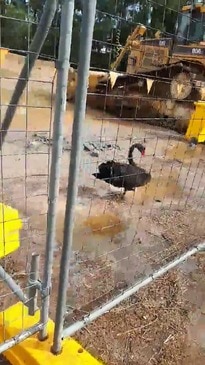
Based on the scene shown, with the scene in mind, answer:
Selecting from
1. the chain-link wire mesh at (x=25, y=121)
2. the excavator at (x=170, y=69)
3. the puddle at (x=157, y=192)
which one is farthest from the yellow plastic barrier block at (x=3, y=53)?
the excavator at (x=170, y=69)

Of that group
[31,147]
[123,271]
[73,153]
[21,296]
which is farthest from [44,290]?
[31,147]

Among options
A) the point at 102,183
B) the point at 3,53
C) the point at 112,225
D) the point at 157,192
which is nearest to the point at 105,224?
the point at 112,225

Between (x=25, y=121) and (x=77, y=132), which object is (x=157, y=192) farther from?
(x=77, y=132)

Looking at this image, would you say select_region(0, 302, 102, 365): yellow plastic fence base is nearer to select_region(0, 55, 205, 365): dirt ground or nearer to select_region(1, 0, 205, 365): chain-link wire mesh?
select_region(1, 0, 205, 365): chain-link wire mesh

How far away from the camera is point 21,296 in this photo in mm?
1767

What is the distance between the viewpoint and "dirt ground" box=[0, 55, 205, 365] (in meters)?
2.18

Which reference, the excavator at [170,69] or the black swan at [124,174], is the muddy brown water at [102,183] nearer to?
the black swan at [124,174]

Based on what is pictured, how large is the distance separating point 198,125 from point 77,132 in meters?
7.07

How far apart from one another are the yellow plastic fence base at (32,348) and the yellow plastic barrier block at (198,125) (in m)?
5.89

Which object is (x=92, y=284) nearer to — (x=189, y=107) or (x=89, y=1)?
(x=89, y=1)

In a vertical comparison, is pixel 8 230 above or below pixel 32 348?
above

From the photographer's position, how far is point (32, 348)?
5.66ft

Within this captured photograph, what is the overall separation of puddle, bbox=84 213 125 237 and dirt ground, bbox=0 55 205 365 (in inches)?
0.4

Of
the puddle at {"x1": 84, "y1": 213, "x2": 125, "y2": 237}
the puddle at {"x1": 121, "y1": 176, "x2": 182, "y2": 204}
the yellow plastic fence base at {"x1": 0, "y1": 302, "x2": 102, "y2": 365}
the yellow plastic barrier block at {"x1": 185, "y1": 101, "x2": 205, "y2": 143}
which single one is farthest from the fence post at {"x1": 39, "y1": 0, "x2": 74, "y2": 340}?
the yellow plastic barrier block at {"x1": 185, "y1": 101, "x2": 205, "y2": 143}
